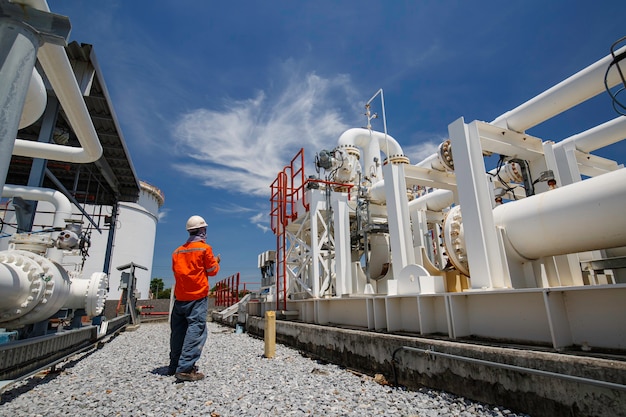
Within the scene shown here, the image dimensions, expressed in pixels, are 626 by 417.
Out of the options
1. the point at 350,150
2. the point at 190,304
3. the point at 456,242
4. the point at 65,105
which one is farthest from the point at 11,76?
the point at 350,150

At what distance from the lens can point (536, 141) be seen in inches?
238

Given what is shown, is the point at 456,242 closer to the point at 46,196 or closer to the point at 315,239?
the point at 315,239

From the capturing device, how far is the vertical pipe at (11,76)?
5.27 feet

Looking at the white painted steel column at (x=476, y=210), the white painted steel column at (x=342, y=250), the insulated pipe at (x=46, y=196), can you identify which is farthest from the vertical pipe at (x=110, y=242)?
the white painted steel column at (x=476, y=210)

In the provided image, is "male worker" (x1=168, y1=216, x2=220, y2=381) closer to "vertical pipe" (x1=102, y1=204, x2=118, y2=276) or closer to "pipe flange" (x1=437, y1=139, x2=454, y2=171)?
"pipe flange" (x1=437, y1=139, x2=454, y2=171)

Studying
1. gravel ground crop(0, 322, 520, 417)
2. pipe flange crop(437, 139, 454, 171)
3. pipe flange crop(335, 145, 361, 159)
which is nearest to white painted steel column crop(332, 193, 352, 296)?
pipe flange crop(335, 145, 361, 159)

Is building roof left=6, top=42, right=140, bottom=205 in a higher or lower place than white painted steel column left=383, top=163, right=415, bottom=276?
higher

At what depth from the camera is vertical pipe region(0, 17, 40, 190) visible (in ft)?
5.27

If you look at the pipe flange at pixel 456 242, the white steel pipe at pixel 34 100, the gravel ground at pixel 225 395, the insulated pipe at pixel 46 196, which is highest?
the insulated pipe at pixel 46 196

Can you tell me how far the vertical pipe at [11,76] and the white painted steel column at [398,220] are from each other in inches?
219

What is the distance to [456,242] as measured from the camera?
5.29 m

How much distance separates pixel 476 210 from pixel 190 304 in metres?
3.97

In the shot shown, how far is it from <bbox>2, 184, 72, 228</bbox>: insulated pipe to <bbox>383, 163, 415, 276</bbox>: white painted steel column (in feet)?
21.4

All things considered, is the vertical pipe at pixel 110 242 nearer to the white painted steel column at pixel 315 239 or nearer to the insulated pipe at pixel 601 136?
the white painted steel column at pixel 315 239
